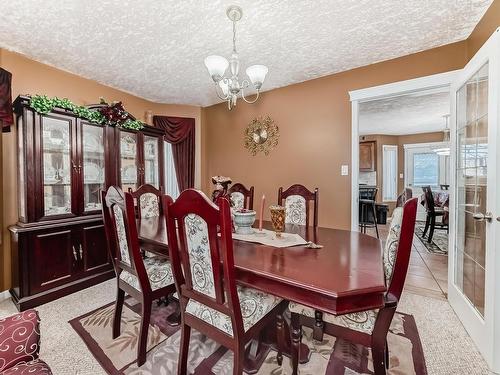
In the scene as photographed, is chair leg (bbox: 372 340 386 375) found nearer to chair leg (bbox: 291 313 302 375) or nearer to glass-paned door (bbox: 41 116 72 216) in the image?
chair leg (bbox: 291 313 302 375)

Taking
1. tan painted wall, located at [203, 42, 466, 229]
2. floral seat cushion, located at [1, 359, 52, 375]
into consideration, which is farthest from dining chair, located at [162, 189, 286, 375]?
tan painted wall, located at [203, 42, 466, 229]

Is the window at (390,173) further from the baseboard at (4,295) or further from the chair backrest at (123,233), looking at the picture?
the baseboard at (4,295)

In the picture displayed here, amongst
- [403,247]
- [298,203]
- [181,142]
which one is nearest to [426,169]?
[298,203]

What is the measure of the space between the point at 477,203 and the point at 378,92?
153 cm

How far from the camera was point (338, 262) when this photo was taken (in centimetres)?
130

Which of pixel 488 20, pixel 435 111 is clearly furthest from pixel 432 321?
pixel 435 111

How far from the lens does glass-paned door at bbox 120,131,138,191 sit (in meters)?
3.23

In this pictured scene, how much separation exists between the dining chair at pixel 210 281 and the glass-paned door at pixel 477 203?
1.41m

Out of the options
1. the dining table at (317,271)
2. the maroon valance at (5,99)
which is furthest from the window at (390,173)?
the maroon valance at (5,99)

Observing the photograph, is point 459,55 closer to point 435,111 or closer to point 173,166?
point 435,111

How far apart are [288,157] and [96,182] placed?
2453 mm

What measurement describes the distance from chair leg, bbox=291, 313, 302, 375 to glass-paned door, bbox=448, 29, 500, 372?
4.06 ft

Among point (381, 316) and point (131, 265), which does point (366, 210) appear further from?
point (131, 265)

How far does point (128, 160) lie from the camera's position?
3305 mm
